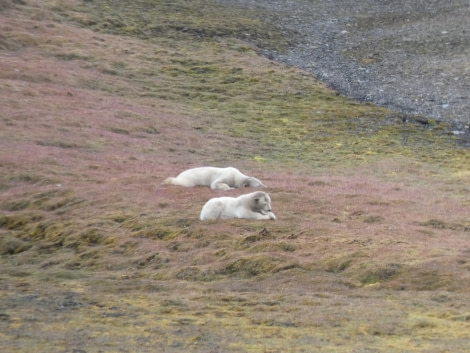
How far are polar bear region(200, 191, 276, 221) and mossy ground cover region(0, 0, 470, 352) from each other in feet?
1.49

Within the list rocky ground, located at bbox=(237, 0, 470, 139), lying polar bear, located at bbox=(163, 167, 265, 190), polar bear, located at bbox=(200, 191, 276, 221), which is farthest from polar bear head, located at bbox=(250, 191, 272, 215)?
rocky ground, located at bbox=(237, 0, 470, 139)

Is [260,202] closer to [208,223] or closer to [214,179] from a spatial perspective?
[208,223]

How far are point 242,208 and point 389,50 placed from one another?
38.3m

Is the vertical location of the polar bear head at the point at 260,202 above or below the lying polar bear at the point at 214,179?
above

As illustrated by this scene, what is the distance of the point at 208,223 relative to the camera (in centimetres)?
2106

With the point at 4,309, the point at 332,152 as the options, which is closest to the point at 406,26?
the point at 332,152

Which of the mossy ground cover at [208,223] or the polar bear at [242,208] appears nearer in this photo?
the mossy ground cover at [208,223]

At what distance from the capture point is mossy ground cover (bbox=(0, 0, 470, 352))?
44.6 feet

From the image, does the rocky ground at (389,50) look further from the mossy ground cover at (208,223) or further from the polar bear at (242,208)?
the polar bear at (242,208)

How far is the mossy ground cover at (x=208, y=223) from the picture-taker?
13.6 m

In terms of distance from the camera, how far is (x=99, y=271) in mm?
18672

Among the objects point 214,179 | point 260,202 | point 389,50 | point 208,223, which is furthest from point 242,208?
point 389,50

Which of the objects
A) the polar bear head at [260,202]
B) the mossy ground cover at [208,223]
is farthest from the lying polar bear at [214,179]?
the polar bear head at [260,202]

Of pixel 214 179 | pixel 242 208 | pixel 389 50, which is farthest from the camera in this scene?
pixel 389 50
